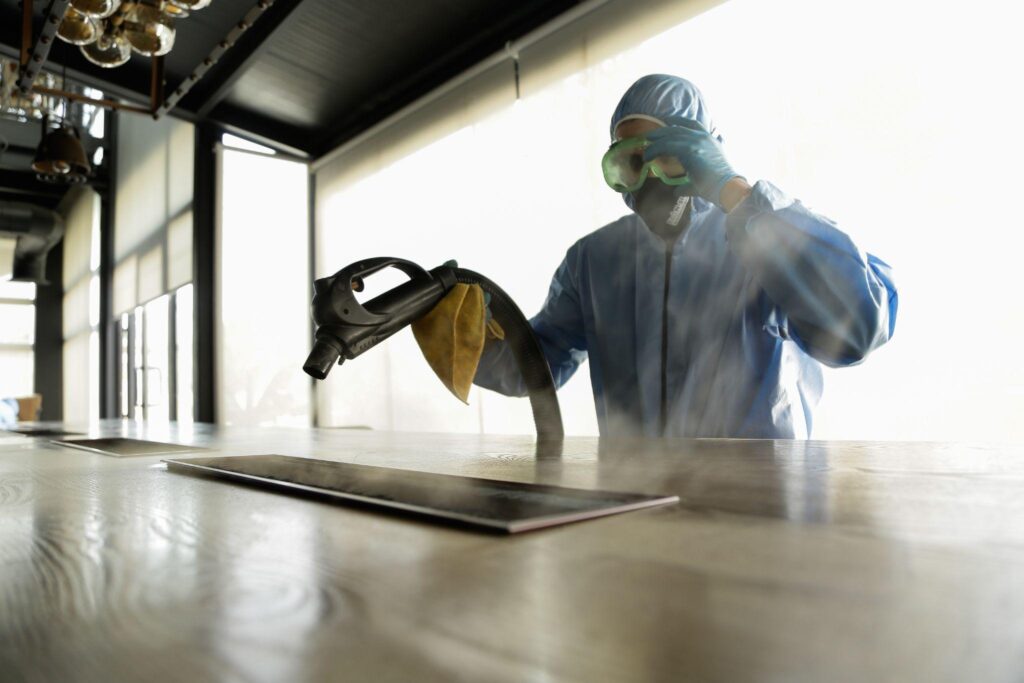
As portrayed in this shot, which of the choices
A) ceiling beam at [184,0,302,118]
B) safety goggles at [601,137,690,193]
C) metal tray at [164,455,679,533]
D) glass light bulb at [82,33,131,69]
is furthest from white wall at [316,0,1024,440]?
metal tray at [164,455,679,533]

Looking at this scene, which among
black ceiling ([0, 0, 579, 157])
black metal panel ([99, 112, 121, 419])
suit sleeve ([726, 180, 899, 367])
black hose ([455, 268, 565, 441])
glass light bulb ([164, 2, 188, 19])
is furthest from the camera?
black metal panel ([99, 112, 121, 419])

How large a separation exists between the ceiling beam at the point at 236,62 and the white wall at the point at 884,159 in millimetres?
1561

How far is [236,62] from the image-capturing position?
14.1 ft

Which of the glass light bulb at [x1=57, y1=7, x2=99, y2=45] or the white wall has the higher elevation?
the glass light bulb at [x1=57, y1=7, x2=99, y2=45]

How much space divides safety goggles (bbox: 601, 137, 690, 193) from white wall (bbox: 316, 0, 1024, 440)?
1139mm

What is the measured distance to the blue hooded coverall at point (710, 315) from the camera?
1.27m

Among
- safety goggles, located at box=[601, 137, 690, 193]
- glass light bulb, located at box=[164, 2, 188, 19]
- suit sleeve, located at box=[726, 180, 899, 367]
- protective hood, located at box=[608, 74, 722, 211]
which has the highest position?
glass light bulb, located at box=[164, 2, 188, 19]

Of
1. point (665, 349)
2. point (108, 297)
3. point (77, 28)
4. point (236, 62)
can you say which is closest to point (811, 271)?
point (665, 349)

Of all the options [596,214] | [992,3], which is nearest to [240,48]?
[596,214]

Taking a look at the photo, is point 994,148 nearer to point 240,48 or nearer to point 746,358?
point 746,358

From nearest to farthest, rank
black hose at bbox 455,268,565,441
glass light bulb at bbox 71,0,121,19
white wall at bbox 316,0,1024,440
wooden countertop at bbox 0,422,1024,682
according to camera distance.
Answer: wooden countertop at bbox 0,422,1024,682 < black hose at bbox 455,268,565,441 < glass light bulb at bbox 71,0,121,19 < white wall at bbox 316,0,1024,440

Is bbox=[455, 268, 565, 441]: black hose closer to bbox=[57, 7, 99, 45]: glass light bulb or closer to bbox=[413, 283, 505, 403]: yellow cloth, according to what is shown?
bbox=[413, 283, 505, 403]: yellow cloth

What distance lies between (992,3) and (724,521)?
2.34 meters

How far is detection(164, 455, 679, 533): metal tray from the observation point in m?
0.37
